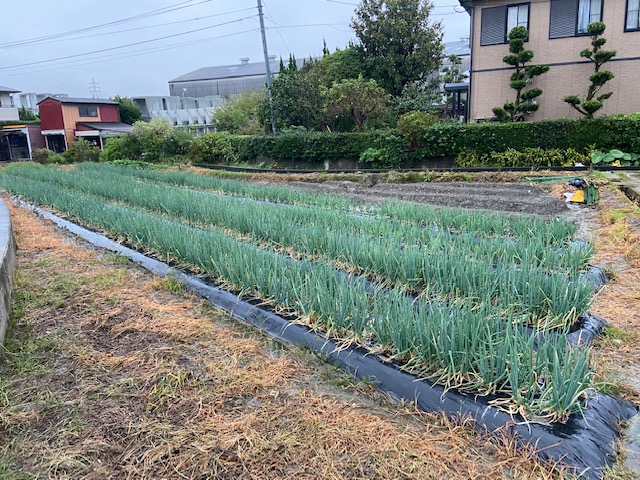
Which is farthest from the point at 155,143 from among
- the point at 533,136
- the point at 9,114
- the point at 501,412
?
the point at 9,114

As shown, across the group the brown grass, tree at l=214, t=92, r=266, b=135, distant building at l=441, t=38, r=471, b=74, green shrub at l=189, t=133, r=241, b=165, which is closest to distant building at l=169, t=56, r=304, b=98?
distant building at l=441, t=38, r=471, b=74

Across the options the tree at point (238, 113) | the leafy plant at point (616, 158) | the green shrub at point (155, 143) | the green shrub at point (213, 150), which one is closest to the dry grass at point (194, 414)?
the leafy plant at point (616, 158)

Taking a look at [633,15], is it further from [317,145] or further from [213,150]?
[213,150]

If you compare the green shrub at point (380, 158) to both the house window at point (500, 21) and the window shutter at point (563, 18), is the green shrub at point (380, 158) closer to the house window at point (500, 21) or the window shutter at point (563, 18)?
the house window at point (500, 21)

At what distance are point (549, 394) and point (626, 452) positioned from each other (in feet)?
1.02

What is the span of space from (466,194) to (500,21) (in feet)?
26.0

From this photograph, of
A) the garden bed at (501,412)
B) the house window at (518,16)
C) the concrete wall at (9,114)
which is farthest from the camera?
the concrete wall at (9,114)

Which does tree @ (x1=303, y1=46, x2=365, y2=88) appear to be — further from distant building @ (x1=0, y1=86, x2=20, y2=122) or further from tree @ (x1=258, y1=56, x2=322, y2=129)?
distant building @ (x1=0, y1=86, x2=20, y2=122)

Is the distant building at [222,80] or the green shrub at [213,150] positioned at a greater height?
the distant building at [222,80]

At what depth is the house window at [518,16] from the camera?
1243 centimetres

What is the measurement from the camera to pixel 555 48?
12.2 meters

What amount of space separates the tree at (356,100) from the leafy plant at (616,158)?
6305mm

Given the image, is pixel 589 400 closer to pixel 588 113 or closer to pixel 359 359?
pixel 359 359

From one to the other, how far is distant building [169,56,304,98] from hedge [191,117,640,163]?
28960 mm
